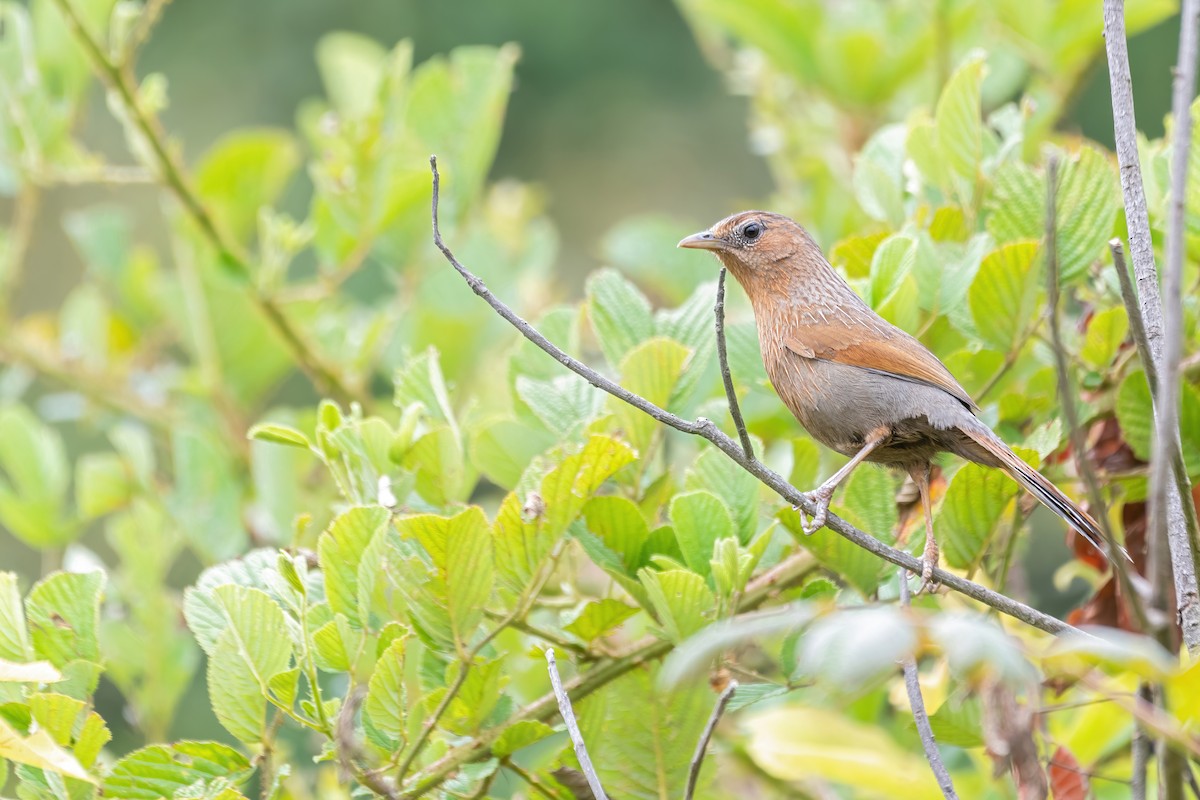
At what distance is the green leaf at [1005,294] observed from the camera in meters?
2.23

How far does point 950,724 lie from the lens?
2.16 m

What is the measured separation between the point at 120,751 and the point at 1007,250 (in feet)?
14.2

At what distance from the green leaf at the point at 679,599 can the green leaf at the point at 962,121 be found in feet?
3.76

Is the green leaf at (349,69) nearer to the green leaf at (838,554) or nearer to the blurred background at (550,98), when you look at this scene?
the green leaf at (838,554)

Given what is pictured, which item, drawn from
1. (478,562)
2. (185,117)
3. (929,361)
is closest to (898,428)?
(929,361)

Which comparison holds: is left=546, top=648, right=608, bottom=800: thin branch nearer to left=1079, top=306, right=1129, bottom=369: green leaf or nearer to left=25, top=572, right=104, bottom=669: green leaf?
left=25, top=572, right=104, bottom=669: green leaf

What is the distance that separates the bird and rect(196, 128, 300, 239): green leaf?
1.75 meters

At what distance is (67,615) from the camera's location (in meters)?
2.07

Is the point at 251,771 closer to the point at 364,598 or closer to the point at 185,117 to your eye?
the point at 364,598

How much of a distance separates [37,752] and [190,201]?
1.98m

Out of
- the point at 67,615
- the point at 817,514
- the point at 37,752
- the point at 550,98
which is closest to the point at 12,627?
the point at 67,615

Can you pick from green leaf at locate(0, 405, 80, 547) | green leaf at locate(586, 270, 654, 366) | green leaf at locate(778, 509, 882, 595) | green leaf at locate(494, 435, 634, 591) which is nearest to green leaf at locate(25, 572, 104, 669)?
green leaf at locate(494, 435, 634, 591)

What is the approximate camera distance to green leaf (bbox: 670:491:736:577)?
210 centimetres

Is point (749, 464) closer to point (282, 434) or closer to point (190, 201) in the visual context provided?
point (282, 434)
